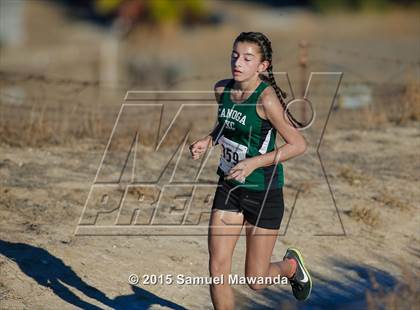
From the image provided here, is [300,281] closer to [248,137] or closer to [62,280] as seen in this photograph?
[248,137]

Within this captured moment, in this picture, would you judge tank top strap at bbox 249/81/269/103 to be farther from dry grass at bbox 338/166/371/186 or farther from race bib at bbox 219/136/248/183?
dry grass at bbox 338/166/371/186

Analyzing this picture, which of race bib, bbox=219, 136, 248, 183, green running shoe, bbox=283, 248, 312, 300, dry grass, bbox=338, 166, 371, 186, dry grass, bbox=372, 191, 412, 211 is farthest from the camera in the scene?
dry grass, bbox=338, 166, 371, 186

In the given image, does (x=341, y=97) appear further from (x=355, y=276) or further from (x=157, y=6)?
(x=157, y=6)

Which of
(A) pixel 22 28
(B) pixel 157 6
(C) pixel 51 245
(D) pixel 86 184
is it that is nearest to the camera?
(C) pixel 51 245

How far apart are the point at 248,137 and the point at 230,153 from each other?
0.19 meters

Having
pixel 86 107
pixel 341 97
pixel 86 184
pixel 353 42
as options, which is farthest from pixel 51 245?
pixel 353 42

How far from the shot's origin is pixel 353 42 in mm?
35875

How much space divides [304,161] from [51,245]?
3.88 metres

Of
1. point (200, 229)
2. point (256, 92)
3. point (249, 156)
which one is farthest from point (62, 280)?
point (256, 92)

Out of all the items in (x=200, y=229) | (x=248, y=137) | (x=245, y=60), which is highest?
(x=245, y=60)

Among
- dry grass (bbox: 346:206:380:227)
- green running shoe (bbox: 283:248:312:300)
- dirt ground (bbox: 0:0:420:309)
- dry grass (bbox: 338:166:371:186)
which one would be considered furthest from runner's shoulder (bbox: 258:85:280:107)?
dry grass (bbox: 338:166:371:186)

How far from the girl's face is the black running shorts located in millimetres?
766

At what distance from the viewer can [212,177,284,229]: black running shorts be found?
21.8 feet

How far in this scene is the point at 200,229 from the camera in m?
9.38
